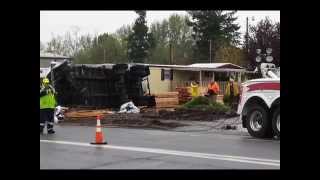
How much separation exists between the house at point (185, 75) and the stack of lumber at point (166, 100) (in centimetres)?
689

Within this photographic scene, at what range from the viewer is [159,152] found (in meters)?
12.0

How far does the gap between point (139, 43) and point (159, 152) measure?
209 feet

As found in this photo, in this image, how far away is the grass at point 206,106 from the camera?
2353cm

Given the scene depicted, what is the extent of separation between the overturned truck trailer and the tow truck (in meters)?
11.7

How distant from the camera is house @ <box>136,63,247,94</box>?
124 feet

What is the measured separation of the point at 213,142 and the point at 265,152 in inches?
93.6

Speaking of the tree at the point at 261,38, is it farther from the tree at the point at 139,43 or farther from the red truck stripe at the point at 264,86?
the red truck stripe at the point at 264,86

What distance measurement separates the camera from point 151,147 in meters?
13.0

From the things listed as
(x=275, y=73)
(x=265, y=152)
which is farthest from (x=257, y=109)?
(x=265, y=152)

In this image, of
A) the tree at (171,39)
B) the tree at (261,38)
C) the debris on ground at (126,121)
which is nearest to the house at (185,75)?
the tree at (261,38)

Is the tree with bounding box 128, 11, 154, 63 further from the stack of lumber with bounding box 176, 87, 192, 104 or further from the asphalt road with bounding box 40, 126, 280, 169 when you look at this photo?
the asphalt road with bounding box 40, 126, 280, 169

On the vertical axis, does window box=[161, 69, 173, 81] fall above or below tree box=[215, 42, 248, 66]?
below

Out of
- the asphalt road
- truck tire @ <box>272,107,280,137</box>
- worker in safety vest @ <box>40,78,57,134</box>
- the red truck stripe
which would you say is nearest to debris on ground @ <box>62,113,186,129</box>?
the asphalt road
